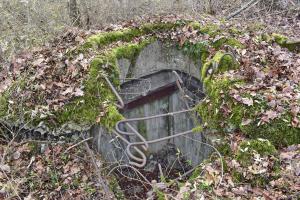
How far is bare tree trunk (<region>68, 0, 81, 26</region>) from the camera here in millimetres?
9391

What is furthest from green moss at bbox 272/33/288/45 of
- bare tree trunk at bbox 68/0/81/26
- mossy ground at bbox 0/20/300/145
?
bare tree trunk at bbox 68/0/81/26

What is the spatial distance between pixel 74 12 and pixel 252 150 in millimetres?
7384

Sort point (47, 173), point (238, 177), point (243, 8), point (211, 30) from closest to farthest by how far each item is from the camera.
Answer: point (238, 177) < point (47, 173) < point (211, 30) < point (243, 8)

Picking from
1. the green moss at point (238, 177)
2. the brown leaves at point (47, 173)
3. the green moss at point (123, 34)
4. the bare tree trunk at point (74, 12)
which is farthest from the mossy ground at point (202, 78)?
the bare tree trunk at point (74, 12)

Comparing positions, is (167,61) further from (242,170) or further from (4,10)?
(4,10)

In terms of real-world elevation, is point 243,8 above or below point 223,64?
above

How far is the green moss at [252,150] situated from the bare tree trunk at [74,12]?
22.7ft

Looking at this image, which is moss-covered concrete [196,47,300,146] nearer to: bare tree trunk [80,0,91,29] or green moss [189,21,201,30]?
green moss [189,21,201,30]

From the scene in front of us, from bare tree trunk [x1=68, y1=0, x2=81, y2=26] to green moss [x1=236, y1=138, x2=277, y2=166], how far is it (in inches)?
273

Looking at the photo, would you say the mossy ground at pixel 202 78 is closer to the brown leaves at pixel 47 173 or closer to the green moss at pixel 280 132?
the green moss at pixel 280 132

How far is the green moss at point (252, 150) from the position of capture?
12.3 feet

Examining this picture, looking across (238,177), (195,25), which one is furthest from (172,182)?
(195,25)

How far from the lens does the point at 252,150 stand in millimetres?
3783

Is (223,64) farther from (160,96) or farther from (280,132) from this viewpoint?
(160,96)
